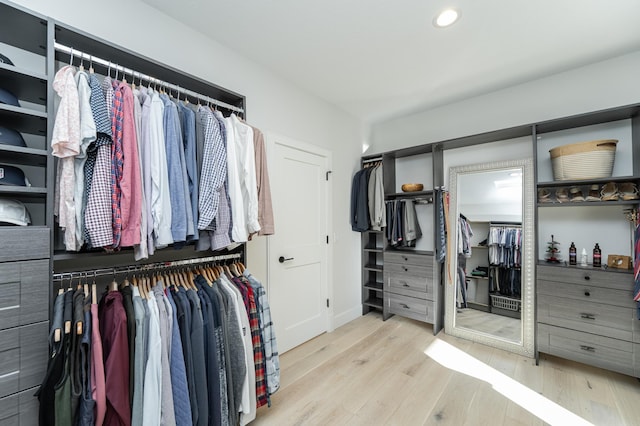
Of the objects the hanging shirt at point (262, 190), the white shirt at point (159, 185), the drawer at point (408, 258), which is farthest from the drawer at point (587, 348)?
the white shirt at point (159, 185)

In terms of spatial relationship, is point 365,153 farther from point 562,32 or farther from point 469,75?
point 562,32

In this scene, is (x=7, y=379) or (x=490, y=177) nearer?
(x=7, y=379)

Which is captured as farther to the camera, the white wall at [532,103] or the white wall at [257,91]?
the white wall at [532,103]

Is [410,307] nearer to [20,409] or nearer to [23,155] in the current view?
[20,409]

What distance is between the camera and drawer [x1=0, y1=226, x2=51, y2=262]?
980 mm

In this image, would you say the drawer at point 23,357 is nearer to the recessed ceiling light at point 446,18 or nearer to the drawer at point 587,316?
the recessed ceiling light at point 446,18

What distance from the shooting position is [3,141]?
1061 millimetres

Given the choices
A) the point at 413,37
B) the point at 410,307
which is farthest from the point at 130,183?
the point at 410,307

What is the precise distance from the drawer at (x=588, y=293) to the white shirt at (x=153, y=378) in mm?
2898

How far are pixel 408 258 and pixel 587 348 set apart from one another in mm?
1581

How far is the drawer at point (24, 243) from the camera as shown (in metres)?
0.98

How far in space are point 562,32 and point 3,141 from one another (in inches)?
133

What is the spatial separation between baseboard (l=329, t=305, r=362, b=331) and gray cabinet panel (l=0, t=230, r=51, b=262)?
2570 mm

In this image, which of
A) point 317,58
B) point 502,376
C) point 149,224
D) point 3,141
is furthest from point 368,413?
point 317,58
